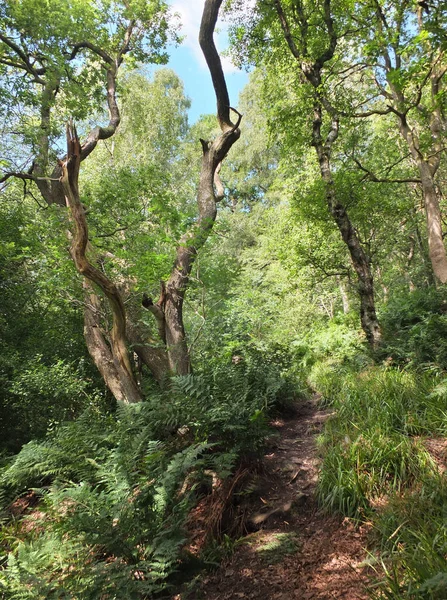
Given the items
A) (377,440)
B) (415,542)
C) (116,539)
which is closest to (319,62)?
(377,440)

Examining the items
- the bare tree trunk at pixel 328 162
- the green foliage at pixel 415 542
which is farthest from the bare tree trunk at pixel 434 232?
the green foliage at pixel 415 542

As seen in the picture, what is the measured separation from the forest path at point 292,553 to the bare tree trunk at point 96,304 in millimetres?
2991

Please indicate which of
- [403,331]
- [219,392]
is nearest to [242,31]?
[403,331]

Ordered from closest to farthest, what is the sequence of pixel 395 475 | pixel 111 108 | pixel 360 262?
pixel 395 475, pixel 360 262, pixel 111 108

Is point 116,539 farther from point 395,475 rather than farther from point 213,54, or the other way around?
point 213,54

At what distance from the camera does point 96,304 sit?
6480 millimetres

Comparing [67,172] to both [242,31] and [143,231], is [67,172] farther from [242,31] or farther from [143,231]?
[242,31]

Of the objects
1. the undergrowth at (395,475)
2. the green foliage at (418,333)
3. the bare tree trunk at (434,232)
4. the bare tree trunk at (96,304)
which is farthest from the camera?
the bare tree trunk at (434,232)

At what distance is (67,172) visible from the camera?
4.82 metres

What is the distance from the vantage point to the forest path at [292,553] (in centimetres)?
253

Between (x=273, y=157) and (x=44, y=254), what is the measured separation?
17.2m

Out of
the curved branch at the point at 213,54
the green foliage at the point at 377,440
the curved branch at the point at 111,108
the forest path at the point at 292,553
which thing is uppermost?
the curved branch at the point at 111,108

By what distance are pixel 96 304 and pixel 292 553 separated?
5025 mm

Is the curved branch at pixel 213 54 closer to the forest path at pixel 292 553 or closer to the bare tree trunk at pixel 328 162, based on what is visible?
the bare tree trunk at pixel 328 162
